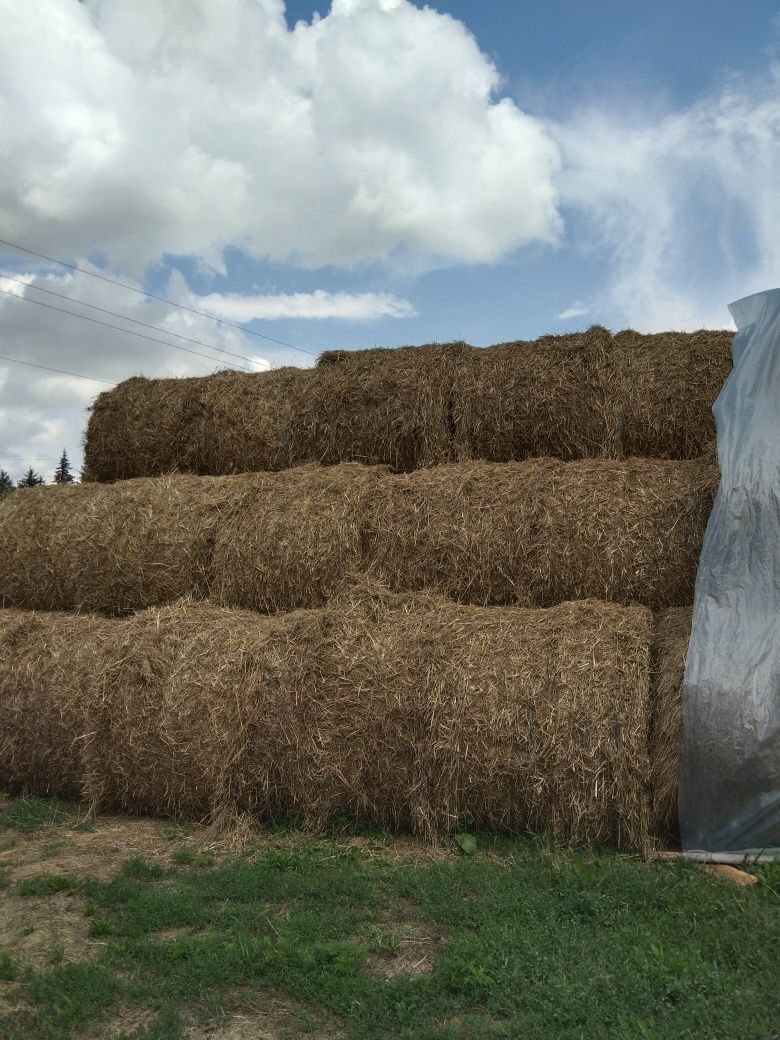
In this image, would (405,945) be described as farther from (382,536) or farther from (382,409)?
(382,409)

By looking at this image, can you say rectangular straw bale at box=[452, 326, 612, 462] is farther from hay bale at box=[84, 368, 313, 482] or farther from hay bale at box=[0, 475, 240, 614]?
hay bale at box=[0, 475, 240, 614]

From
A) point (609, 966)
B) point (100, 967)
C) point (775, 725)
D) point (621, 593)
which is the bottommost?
point (100, 967)

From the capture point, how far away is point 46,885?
5516 mm

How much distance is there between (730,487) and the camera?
6137 mm

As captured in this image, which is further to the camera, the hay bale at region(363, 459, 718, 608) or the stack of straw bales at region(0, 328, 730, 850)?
the hay bale at region(363, 459, 718, 608)

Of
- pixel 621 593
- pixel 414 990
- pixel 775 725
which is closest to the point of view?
pixel 414 990

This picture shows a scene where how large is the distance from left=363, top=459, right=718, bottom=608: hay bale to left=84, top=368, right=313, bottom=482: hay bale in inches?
68.1

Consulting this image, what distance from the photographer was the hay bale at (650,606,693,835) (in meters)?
5.67

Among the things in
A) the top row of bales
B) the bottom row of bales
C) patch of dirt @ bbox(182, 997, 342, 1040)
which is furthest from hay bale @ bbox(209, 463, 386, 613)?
patch of dirt @ bbox(182, 997, 342, 1040)

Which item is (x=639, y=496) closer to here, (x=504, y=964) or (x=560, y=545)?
(x=560, y=545)

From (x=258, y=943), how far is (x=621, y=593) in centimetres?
347

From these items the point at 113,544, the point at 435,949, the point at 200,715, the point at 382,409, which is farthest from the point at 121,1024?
the point at 382,409

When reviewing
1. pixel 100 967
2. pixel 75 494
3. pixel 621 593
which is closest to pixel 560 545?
pixel 621 593

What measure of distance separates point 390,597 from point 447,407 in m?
2.08
